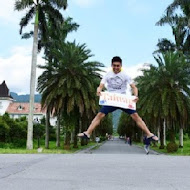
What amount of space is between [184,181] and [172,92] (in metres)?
31.9

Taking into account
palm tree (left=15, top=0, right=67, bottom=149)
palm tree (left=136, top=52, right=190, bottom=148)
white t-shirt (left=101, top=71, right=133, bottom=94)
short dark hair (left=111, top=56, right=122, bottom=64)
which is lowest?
white t-shirt (left=101, top=71, right=133, bottom=94)

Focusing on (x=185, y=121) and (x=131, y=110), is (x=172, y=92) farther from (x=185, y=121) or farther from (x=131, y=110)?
(x=131, y=110)

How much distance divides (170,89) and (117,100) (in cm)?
3239

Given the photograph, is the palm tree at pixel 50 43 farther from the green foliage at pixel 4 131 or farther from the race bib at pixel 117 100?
the race bib at pixel 117 100

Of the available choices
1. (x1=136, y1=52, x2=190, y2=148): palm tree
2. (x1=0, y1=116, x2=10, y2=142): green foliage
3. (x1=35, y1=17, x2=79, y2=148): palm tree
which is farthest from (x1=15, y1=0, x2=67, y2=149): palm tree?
(x1=0, y1=116, x2=10, y2=142): green foliage

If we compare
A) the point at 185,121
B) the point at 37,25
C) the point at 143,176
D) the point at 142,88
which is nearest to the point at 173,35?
the point at 142,88

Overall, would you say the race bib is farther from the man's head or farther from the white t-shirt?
the man's head

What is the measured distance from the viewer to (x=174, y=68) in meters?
39.9

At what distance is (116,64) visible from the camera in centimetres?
810

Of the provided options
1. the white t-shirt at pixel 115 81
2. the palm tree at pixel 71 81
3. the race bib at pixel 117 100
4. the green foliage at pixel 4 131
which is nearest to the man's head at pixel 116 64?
the white t-shirt at pixel 115 81

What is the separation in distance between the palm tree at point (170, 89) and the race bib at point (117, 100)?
31.1 metres

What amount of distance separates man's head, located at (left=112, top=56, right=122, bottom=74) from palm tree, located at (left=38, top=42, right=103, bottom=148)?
99.3ft

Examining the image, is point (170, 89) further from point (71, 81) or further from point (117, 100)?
point (117, 100)

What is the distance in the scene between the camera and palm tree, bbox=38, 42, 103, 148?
39.2 metres
